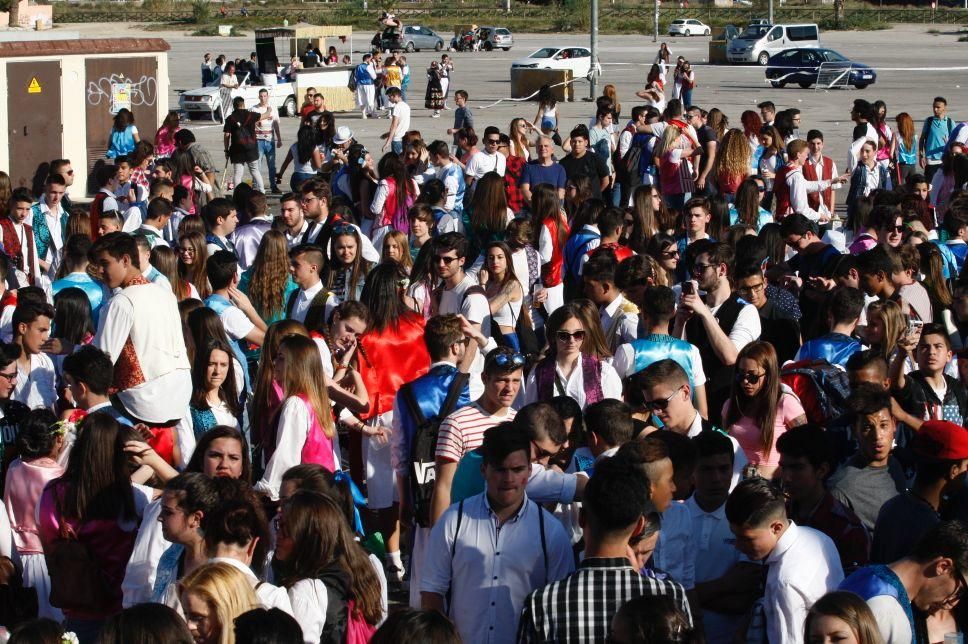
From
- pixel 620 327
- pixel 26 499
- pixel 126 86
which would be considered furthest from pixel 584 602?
pixel 126 86

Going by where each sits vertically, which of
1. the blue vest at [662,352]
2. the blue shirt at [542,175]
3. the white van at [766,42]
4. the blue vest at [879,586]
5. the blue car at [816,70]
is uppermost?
the white van at [766,42]

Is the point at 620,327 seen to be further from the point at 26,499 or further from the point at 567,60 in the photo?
the point at 567,60

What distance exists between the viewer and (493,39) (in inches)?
2702

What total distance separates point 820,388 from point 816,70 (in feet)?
130

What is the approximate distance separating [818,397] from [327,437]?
8.86ft

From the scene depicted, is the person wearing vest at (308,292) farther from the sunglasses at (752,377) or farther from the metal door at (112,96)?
the metal door at (112,96)

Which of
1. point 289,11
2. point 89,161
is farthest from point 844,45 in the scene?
point 89,161

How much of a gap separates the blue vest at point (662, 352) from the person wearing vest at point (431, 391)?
102 centimetres

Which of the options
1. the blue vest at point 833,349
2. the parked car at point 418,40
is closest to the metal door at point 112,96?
the blue vest at point 833,349

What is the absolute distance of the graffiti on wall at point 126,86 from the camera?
21.6 m

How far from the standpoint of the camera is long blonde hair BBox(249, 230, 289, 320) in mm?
9547

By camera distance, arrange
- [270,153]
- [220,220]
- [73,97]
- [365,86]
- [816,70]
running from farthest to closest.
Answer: [816,70] < [365,86] < [270,153] < [73,97] < [220,220]

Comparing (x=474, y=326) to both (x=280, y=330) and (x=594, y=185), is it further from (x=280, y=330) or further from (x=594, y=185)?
(x=594, y=185)

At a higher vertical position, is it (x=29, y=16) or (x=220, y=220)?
(x=29, y=16)
